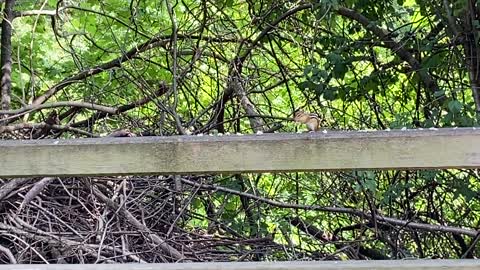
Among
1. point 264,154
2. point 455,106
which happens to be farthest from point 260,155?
point 455,106

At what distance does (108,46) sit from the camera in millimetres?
4543

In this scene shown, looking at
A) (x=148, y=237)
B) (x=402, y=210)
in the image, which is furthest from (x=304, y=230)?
(x=148, y=237)

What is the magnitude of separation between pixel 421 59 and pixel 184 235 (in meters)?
1.40

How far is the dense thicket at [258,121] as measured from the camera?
2631 mm

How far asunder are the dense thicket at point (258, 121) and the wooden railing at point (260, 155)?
92 centimetres

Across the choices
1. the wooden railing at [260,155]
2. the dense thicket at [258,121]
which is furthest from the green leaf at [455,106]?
the wooden railing at [260,155]

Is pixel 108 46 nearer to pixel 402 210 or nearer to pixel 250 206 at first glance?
pixel 250 206

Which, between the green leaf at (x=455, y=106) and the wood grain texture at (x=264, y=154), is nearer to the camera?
the wood grain texture at (x=264, y=154)

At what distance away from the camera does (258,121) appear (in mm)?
3623

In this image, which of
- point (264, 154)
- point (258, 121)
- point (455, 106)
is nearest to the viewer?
point (264, 154)

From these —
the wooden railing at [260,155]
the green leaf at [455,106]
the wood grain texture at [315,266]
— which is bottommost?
the wood grain texture at [315,266]

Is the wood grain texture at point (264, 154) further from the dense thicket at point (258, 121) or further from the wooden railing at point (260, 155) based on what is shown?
the dense thicket at point (258, 121)

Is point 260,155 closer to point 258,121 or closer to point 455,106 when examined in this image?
point 455,106

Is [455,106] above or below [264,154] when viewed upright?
above
